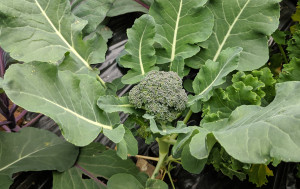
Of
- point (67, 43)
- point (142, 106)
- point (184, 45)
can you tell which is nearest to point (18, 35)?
point (67, 43)

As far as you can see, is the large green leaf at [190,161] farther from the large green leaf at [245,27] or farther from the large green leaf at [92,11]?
the large green leaf at [92,11]

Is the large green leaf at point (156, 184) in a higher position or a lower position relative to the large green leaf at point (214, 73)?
lower

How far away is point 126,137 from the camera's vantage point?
34.0 inches

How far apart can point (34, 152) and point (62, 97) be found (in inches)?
13.7

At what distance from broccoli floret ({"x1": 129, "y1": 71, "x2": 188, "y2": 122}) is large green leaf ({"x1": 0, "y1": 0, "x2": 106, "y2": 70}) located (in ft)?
0.81

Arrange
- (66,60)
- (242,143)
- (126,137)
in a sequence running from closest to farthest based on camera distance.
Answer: (242,143)
(126,137)
(66,60)

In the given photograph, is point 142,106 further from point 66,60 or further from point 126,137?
point 66,60

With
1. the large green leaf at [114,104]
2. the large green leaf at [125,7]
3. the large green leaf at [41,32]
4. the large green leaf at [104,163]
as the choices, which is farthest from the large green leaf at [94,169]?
the large green leaf at [125,7]

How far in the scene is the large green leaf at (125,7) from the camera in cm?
130

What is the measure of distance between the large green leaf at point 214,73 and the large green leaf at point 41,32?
1.31 feet

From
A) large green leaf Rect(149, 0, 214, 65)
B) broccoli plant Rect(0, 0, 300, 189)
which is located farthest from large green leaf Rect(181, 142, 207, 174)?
large green leaf Rect(149, 0, 214, 65)

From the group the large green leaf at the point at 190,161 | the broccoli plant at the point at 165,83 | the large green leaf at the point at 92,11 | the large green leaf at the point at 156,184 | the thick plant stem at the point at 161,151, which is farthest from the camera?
the large green leaf at the point at 92,11

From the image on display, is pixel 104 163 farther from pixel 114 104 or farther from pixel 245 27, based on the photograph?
pixel 245 27

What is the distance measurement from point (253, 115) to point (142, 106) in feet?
1.18
